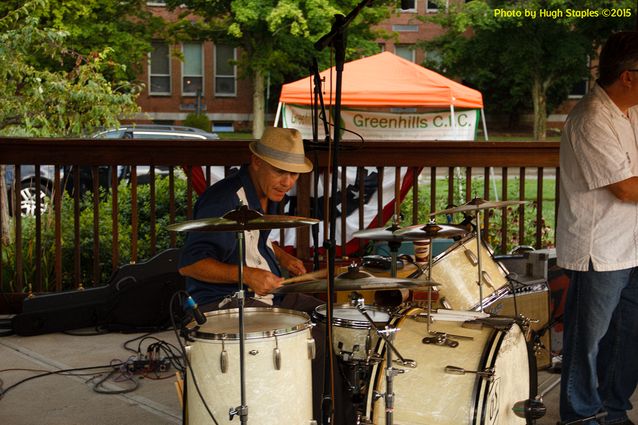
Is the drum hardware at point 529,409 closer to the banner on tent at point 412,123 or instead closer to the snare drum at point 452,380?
the snare drum at point 452,380

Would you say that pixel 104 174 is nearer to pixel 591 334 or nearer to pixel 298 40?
pixel 591 334

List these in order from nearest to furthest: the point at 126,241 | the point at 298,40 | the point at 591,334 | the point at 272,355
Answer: the point at 272,355, the point at 591,334, the point at 126,241, the point at 298,40

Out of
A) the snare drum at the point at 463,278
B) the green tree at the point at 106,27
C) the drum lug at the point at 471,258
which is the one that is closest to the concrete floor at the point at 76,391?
the snare drum at the point at 463,278

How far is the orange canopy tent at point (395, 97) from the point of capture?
41.1 feet

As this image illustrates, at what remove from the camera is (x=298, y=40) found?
29.5m

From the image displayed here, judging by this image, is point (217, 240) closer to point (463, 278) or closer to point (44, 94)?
point (463, 278)

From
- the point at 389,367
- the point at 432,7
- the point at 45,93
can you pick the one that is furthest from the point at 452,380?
the point at 432,7

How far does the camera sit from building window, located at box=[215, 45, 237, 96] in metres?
37.9

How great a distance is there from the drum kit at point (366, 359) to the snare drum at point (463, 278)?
28.5 inches

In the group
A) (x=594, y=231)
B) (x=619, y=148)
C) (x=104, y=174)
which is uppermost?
(x=619, y=148)

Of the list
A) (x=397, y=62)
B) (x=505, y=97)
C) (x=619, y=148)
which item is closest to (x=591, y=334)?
(x=619, y=148)

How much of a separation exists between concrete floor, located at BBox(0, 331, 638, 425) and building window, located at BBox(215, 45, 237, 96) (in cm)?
3274


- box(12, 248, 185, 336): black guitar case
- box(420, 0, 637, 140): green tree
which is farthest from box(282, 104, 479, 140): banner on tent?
box(420, 0, 637, 140): green tree

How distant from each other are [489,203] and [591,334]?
904 mm
